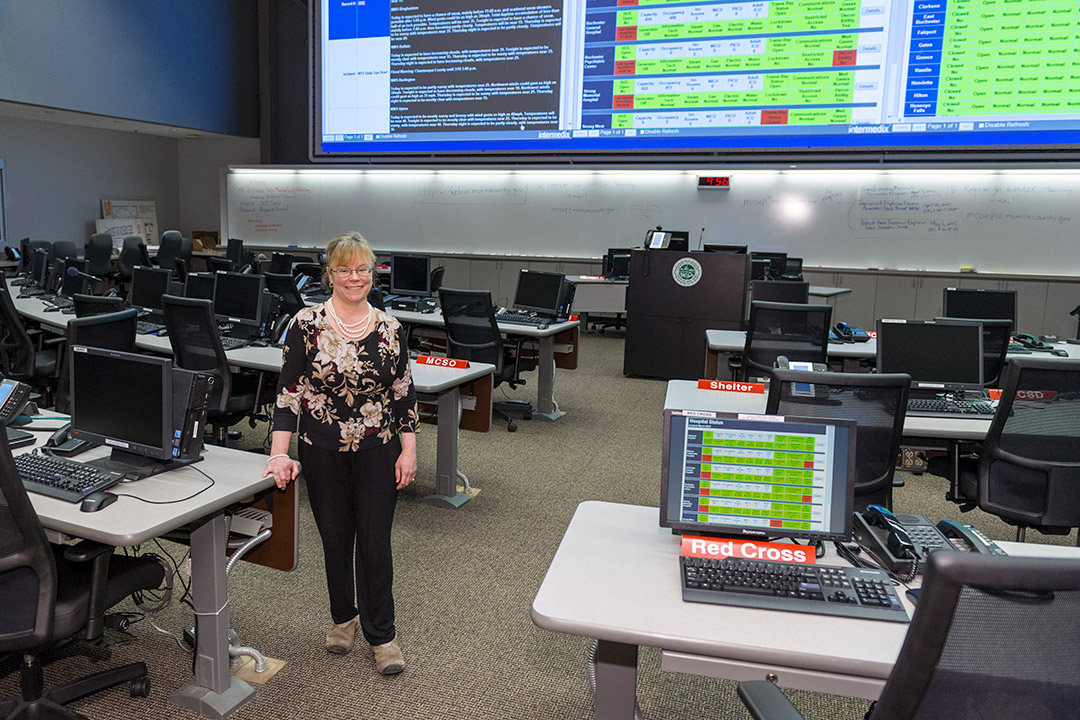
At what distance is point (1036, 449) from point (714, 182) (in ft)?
23.4

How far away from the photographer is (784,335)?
4.64 meters

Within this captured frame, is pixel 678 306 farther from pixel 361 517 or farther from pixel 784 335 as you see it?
pixel 361 517

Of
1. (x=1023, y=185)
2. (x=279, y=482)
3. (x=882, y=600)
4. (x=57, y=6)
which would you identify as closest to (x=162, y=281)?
(x=279, y=482)

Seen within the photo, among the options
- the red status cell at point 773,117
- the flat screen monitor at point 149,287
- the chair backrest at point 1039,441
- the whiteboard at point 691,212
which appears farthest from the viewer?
the whiteboard at point 691,212

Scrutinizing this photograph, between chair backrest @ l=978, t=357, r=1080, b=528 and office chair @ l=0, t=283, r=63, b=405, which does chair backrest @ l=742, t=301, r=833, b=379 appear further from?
office chair @ l=0, t=283, r=63, b=405

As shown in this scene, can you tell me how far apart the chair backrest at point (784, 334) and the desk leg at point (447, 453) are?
6.45ft

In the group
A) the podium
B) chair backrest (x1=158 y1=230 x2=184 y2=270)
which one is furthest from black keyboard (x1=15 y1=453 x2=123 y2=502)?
chair backrest (x1=158 y1=230 x2=184 y2=270)

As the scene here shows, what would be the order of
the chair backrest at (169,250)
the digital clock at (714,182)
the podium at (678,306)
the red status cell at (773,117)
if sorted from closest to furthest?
1. the podium at (678,306)
2. the red status cell at (773,117)
3. the digital clock at (714,182)
4. the chair backrest at (169,250)

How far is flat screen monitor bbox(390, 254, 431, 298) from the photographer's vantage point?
6566mm

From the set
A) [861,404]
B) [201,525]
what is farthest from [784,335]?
[201,525]

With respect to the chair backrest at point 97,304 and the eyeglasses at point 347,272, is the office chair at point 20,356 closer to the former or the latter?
the chair backrest at point 97,304

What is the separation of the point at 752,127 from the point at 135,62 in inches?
343

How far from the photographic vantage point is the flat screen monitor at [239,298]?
476 cm

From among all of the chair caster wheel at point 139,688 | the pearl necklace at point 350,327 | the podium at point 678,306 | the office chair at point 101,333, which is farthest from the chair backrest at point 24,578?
the podium at point 678,306
